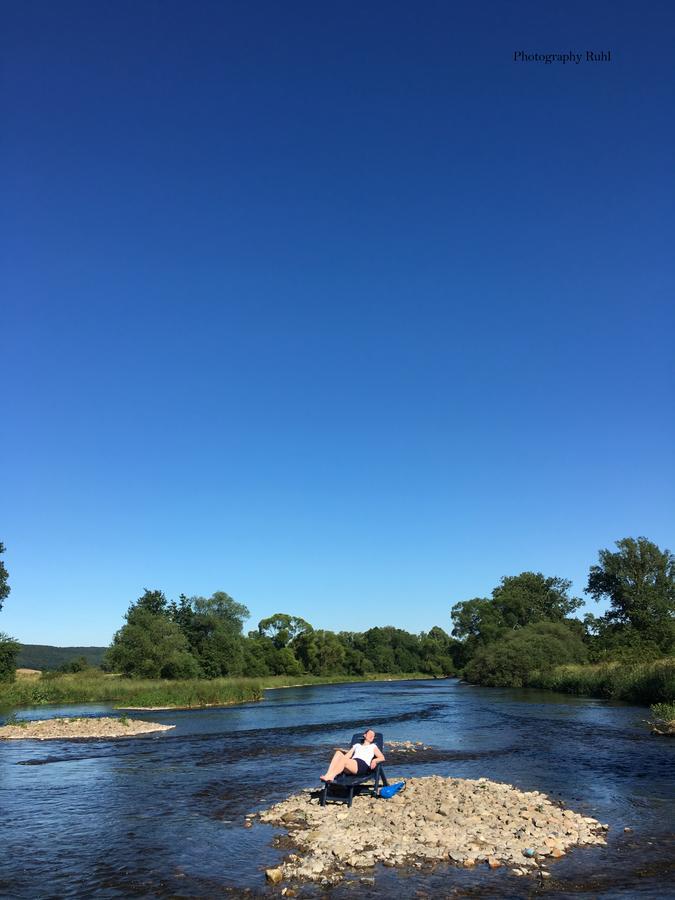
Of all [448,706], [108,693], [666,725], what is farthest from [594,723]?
[108,693]

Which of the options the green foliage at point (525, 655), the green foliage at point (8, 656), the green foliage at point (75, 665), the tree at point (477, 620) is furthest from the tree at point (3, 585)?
the tree at point (477, 620)

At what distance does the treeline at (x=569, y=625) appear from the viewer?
7563 cm

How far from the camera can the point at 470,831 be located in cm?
1264

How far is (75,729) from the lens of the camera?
35.1m

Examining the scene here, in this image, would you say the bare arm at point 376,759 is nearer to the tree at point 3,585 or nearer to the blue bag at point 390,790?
the blue bag at point 390,790

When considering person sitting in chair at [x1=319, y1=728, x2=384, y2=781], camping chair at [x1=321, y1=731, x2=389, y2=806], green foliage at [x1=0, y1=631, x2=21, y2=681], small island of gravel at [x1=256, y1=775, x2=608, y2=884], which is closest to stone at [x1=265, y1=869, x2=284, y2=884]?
small island of gravel at [x1=256, y1=775, x2=608, y2=884]

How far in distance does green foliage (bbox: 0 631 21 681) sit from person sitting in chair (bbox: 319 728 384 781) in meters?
57.3

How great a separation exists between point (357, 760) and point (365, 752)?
0.33m

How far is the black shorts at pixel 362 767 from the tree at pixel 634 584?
307 ft

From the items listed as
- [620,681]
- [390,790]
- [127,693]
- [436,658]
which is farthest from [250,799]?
[436,658]

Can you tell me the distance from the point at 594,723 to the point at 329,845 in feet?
96.9

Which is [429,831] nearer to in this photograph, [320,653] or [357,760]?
[357,760]

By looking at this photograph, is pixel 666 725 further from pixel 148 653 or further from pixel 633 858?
pixel 148 653

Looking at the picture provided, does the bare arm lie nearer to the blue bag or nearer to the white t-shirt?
the white t-shirt
